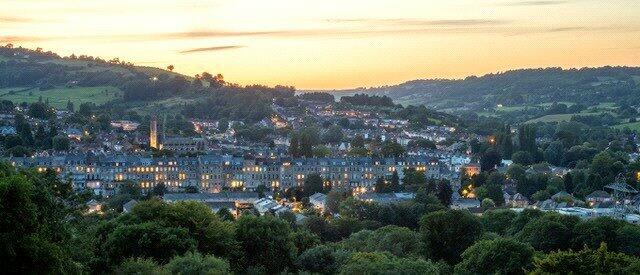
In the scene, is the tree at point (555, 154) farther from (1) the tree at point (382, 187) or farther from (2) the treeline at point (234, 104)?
(2) the treeline at point (234, 104)

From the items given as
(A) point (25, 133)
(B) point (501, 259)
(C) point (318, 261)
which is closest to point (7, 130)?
(A) point (25, 133)

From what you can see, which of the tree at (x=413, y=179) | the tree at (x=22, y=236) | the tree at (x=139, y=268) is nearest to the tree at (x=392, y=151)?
the tree at (x=413, y=179)

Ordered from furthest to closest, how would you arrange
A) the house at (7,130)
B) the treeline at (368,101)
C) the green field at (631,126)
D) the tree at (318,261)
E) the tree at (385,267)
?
the treeline at (368,101)
the green field at (631,126)
the house at (7,130)
the tree at (318,261)
the tree at (385,267)

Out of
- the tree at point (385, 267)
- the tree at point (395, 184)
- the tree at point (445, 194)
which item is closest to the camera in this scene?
the tree at point (385, 267)

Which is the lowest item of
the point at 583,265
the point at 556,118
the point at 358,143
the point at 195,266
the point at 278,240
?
the point at 556,118

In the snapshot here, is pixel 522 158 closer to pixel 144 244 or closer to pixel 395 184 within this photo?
pixel 395 184

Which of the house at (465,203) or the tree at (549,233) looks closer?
the tree at (549,233)
